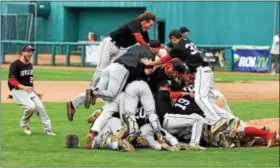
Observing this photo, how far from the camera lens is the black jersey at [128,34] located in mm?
12977

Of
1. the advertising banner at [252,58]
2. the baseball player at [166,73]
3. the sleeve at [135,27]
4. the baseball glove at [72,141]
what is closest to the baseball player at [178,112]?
the baseball player at [166,73]

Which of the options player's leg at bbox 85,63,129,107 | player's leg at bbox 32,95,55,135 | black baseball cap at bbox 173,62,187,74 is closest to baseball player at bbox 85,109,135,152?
player's leg at bbox 85,63,129,107

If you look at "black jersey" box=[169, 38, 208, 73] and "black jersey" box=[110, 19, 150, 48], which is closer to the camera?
"black jersey" box=[169, 38, 208, 73]

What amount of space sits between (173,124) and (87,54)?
30.8m

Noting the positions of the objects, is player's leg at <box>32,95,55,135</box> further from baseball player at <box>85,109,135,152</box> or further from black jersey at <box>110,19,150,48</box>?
baseball player at <box>85,109,135,152</box>

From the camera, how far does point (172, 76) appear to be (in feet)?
40.8

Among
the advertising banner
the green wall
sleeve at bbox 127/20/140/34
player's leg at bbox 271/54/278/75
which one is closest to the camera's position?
sleeve at bbox 127/20/140/34

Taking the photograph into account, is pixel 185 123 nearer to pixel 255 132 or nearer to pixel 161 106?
pixel 161 106

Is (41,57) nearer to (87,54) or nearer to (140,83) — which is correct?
(87,54)

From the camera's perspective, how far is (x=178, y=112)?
12.2 meters

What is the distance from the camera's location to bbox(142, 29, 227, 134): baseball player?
12.1 meters

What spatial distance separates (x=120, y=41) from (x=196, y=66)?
6.08ft

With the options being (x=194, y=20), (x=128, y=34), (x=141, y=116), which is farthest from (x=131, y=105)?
(x=194, y=20)

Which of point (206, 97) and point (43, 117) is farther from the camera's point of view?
point (43, 117)
